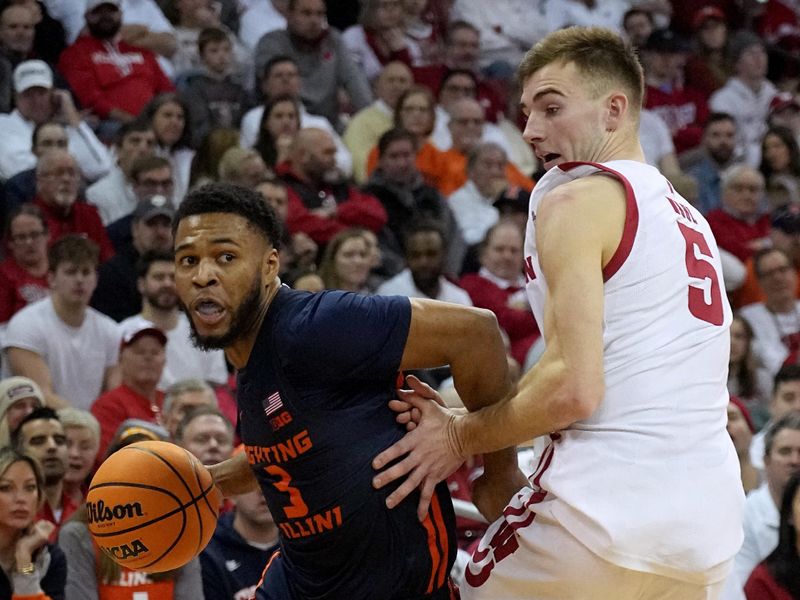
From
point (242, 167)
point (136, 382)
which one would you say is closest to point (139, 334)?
point (136, 382)

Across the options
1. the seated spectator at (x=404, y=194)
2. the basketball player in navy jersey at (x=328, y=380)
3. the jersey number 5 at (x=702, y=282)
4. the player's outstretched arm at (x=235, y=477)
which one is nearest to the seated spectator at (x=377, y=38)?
the seated spectator at (x=404, y=194)

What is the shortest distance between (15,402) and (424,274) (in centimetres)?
322

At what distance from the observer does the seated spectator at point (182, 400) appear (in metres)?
7.12

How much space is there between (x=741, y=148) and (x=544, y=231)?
33.7 feet

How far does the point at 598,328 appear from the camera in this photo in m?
3.16

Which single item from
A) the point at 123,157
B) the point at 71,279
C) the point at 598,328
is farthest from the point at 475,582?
the point at 123,157

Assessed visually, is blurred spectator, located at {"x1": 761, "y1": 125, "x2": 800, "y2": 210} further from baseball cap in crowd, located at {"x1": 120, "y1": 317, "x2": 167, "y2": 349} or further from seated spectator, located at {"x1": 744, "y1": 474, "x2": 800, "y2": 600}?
seated spectator, located at {"x1": 744, "y1": 474, "x2": 800, "y2": 600}

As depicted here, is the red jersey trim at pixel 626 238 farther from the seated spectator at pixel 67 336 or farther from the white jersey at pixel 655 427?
the seated spectator at pixel 67 336

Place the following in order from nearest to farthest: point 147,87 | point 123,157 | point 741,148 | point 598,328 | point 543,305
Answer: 1. point 598,328
2. point 543,305
3. point 123,157
4. point 147,87
5. point 741,148

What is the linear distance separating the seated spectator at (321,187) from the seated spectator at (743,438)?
10.1ft

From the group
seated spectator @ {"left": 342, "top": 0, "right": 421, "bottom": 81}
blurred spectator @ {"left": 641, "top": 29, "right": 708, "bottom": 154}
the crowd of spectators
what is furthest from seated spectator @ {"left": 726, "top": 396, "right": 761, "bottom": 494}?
blurred spectator @ {"left": 641, "top": 29, "right": 708, "bottom": 154}

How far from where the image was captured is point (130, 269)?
854cm

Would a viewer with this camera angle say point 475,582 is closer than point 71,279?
Yes

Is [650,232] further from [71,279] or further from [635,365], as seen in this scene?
[71,279]
